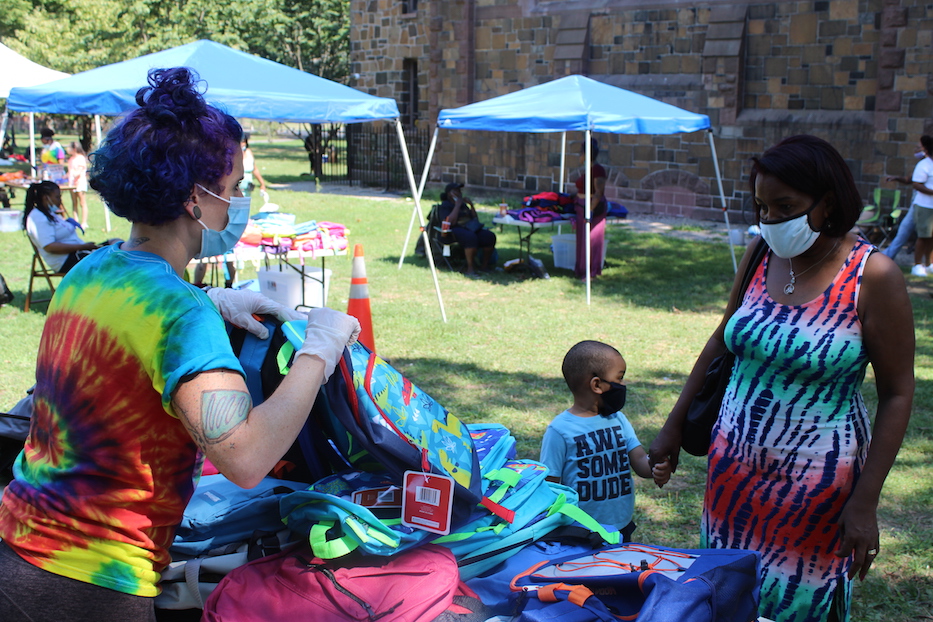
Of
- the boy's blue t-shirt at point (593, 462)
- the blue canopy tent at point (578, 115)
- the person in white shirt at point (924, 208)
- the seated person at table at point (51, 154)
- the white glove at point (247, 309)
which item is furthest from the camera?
the seated person at table at point (51, 154)

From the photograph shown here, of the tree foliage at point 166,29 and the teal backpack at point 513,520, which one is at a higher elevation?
the tree foliage at point 166,29

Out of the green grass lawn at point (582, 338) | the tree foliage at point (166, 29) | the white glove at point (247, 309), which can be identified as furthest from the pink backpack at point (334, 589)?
the tree foliage at point (166, 29)

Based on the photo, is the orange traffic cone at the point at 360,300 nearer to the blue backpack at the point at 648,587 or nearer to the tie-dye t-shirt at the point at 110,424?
the blue backpack at the point at 648,587

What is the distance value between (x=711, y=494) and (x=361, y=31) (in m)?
23.1

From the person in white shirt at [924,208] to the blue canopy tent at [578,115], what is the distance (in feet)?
8.42

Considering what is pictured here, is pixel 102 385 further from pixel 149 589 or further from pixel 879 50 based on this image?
pixel 879 50

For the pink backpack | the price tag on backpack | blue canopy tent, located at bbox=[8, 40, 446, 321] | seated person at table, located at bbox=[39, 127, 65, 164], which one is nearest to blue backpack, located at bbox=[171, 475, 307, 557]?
the pink backpack

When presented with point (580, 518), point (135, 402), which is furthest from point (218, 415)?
point (580, 518)

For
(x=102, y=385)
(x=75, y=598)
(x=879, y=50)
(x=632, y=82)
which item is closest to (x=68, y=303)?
(x=102, y=385)

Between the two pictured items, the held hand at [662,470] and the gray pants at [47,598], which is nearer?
the gray pants at [47,598]

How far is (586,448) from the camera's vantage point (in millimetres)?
2875

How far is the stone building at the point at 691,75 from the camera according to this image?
1348 cm

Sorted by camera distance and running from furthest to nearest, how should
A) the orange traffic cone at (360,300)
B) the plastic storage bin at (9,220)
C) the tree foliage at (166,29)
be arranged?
the tree foliage at (166,29)
the plastic storage bin at (9,220)
the orange traffic cone at (360,300)

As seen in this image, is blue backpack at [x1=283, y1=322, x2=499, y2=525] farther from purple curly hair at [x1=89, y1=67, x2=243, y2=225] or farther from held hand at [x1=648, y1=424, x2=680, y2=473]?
held hand at [x1=648, y1=424, x2=680, y2=473]
